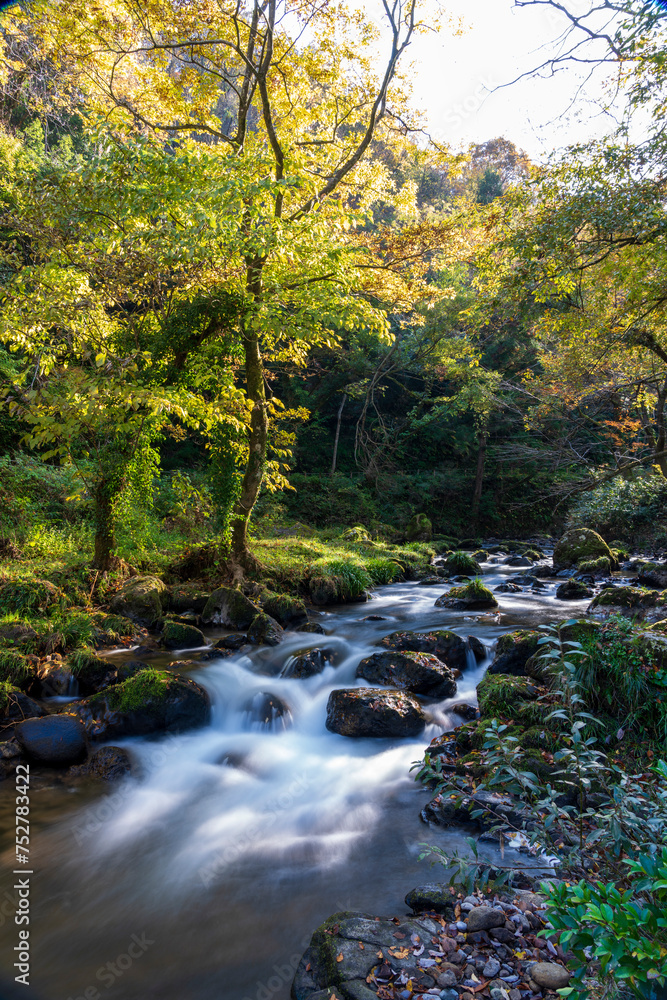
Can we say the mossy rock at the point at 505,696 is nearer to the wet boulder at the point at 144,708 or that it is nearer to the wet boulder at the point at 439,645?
the wet boulder at the point at 439,645

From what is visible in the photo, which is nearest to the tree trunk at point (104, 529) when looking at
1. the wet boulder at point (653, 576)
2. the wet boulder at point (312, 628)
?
the wet boulder at point (312, 628)

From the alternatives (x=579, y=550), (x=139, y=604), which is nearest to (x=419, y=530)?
(x=579, y=550)

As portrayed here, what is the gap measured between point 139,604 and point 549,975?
8128mm

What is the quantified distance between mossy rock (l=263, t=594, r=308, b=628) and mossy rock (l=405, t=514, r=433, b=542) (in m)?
11.2

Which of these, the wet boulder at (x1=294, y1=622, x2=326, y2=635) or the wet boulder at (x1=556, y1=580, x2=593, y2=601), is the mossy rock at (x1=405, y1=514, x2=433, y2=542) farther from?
the wet boulder at (x1=294, y1=622, x2=326, y2=635)

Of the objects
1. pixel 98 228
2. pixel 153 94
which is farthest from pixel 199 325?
pixel 153 94

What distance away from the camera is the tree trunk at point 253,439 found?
10406 mm

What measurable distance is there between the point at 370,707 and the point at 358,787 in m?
1.01

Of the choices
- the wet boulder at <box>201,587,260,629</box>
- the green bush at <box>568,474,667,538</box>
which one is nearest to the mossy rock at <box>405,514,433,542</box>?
the green bush at <box>568,474,667,538</box>

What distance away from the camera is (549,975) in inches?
98.8

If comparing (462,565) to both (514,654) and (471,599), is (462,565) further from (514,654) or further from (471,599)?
(514,654)

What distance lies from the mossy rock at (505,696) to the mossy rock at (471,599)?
559cm

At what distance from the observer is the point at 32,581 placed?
830cm

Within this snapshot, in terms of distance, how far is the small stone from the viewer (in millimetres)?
2615
